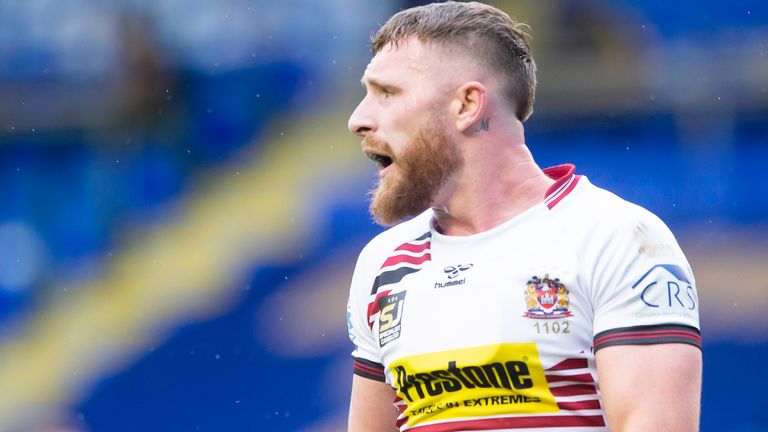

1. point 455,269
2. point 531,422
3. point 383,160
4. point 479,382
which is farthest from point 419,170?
point 531,422

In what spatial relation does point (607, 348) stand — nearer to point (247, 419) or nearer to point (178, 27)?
point (247, 419)

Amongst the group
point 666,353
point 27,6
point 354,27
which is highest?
point 27,6

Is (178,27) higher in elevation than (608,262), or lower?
higher

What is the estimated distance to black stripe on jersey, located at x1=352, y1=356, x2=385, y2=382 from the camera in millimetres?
2718

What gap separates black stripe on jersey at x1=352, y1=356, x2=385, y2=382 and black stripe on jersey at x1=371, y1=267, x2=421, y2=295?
173 millimetres

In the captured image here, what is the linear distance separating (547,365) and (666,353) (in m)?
0.24

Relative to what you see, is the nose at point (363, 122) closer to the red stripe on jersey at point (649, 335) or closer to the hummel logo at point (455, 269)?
the hummel logo at point (455, 269)

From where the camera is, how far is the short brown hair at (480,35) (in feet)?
8.79

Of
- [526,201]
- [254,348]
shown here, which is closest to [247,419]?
[254,348]

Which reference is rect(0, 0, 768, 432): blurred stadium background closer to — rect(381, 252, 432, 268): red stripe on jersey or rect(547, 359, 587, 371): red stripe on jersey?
rect(381, 252, 432, 268): red stripe on jersey

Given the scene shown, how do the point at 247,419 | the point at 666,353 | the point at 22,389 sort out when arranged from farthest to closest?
1. the point at 22,389
2. the point at 247,419
3. the point at 666,353

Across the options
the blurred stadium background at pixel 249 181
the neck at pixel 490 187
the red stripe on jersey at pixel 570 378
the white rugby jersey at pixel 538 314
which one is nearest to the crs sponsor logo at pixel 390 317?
the white rugby jersey at pixel 538 314

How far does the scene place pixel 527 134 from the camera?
21.5 feet

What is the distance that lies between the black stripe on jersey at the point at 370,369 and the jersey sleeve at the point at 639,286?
0.58m
